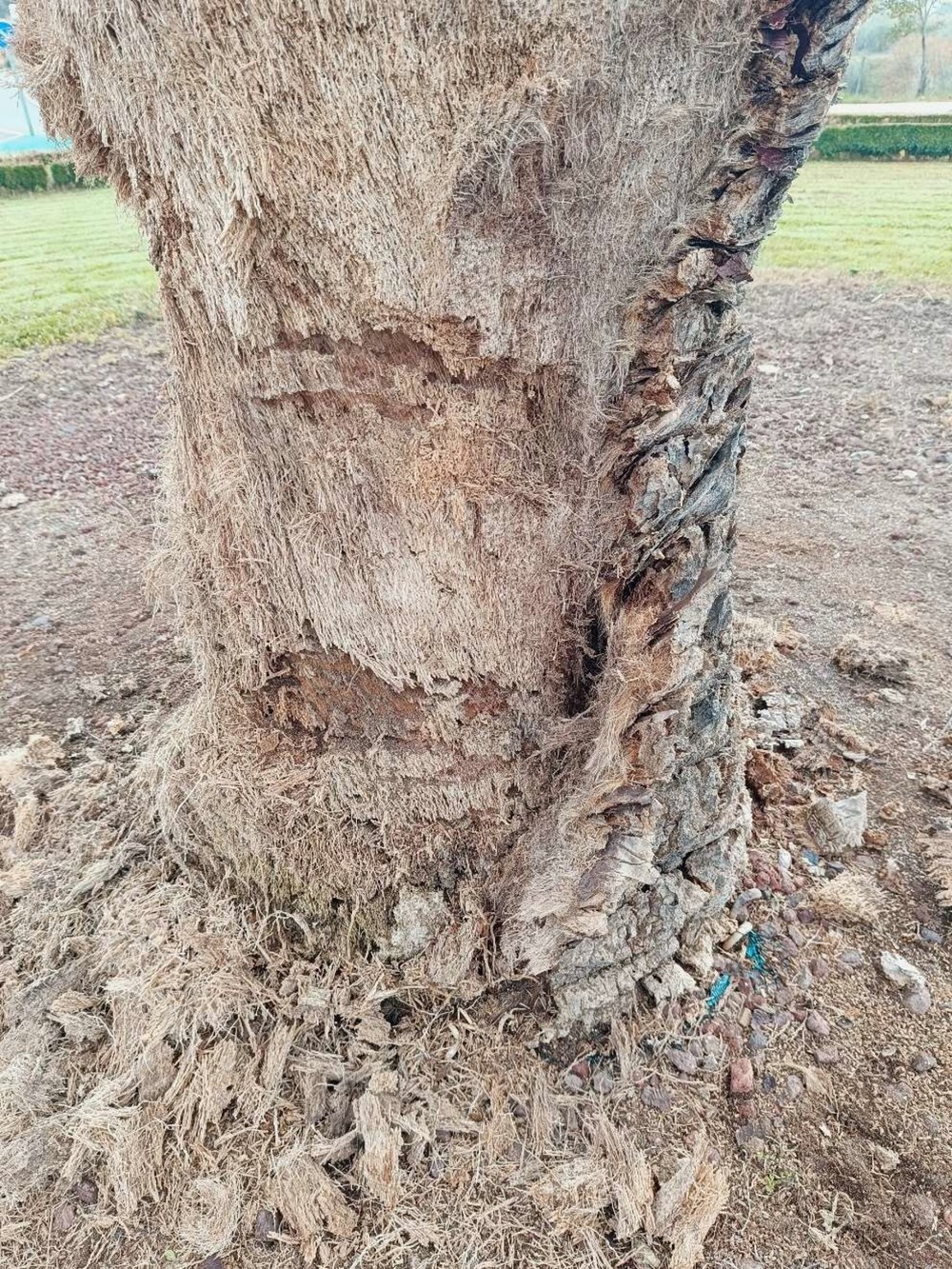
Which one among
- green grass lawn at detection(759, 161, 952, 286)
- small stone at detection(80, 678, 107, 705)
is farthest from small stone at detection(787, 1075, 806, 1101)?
green grass lawn at detection(759, 161, 952, 286)

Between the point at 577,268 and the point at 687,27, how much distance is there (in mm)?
281

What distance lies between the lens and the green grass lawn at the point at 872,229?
21.1ft

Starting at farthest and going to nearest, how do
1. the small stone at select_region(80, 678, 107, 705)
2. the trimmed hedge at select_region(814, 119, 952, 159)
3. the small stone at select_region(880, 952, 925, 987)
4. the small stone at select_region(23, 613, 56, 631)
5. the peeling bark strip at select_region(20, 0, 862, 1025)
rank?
the trimmed hedge at select_region(814, 119, 952, 159) → the small stone at select_region(23, 613, 56, 631) → the small stone at select_region(80, 678, 107, 705) → the small stone at select_region(880, 952, 925, 987) → the peeling bark strip at select_region(20, 0, 862, 1025)

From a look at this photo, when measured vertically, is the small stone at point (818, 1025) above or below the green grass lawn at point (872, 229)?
below

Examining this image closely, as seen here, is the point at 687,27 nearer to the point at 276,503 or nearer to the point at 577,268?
the point at 577,268

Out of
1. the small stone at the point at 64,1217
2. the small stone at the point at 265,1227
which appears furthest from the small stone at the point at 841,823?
the small stone at the point at 64,1217

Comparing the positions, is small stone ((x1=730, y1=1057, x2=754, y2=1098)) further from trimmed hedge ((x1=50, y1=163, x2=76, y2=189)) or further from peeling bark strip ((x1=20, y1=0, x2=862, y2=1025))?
trimmed hedge ((x1=50, y1=163, x2=76, y2=189))

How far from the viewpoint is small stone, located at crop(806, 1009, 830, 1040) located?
156cm

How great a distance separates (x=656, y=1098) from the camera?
151cm

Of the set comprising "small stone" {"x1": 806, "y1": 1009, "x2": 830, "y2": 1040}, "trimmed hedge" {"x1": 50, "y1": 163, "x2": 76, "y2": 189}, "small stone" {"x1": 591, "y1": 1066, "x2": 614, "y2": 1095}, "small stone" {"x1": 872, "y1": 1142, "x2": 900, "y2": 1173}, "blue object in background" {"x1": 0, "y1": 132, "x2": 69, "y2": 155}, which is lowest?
"small stone" {"x1": 872, "y1": 1142, "x2": 900, "y2": 1173}

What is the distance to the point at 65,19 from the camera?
95 centimetres

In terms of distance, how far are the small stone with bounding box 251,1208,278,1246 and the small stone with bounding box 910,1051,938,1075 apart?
1193 mm

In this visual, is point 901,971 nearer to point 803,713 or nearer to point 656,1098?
point 656,1098

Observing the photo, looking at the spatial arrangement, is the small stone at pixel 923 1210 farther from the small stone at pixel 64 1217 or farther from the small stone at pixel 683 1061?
the small stone at pixel 64 1217
